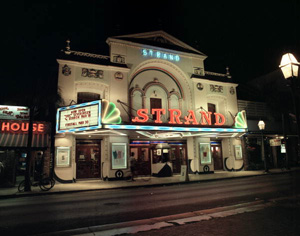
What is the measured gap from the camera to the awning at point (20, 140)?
1552 cm

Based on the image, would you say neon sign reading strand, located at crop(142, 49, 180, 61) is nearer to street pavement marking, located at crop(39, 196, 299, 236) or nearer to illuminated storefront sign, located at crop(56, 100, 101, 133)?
illuminated storefront sign, located at crop(56, 100, 101, 133)

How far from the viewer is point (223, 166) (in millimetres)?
24031

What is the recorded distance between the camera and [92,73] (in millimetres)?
18859

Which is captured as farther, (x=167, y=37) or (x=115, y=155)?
(x=167, y=37)

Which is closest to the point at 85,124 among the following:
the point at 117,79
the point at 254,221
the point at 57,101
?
the point at 57,101

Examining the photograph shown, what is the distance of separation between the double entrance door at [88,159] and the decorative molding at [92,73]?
5.32 metres

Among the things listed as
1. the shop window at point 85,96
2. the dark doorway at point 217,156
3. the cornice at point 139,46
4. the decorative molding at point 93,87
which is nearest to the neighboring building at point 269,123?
the dark doorway at point 217,156

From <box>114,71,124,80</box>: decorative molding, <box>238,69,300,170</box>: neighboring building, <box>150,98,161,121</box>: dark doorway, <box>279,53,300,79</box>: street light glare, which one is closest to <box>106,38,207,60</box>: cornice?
<box>114,71,124,80</box>: decorative molding

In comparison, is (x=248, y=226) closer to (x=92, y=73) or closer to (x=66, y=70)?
(x=92, y=73)

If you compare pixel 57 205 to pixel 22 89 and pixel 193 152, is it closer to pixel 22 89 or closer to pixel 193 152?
pixel 22 89

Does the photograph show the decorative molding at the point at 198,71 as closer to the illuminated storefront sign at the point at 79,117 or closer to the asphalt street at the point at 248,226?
the illuminated storefront sign at the point at 79,117

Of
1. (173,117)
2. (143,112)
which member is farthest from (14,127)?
(173,117)

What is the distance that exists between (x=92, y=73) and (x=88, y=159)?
22.9ft

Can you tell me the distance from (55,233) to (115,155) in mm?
12742
